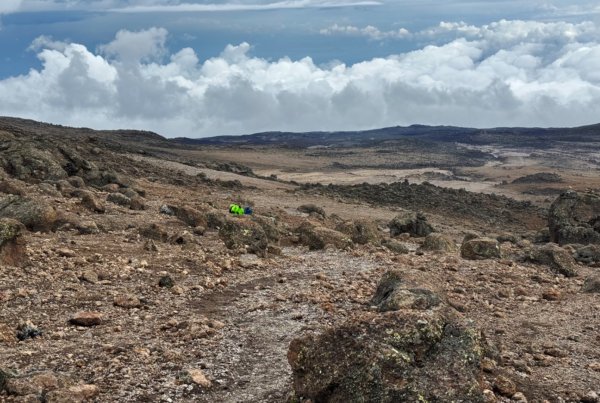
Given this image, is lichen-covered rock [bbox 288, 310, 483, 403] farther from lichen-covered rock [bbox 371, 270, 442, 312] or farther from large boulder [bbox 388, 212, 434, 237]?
large boulder [bbox 388, 212, 434, 237]

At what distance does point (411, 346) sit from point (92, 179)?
24228 millimetres

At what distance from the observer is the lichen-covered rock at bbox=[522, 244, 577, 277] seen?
1474cm

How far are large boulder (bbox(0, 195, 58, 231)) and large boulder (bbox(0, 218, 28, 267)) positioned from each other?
2.71 metres

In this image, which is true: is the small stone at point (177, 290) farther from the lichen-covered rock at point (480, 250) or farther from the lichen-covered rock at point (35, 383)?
the lichen-covered rock at point (480, 250)

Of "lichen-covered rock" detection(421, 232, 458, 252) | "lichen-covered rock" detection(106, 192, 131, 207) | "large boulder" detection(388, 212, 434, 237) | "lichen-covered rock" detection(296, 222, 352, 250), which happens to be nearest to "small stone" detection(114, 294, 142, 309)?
"lichen-covered rock" detection(296, 222, 352, 250)

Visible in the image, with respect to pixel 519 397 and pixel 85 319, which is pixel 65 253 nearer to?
pixel 85 319

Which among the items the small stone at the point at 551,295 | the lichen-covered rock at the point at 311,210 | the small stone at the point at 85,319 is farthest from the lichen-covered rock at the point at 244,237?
the lichen-covered rock at the point at 311,210

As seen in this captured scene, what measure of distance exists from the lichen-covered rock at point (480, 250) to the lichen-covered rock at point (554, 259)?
0.76m

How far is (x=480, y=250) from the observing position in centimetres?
1594

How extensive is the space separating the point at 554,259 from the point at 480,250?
1.80 meters

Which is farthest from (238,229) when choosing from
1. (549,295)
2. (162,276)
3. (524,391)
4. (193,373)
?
(524,391)

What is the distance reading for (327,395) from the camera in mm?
5539

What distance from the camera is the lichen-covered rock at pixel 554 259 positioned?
14.7 metres

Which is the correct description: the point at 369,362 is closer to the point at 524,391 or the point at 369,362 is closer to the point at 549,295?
the point at 524,391
